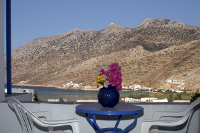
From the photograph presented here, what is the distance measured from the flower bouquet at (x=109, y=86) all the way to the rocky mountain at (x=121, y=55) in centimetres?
Result: 2053

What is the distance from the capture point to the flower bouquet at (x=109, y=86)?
1.60 m

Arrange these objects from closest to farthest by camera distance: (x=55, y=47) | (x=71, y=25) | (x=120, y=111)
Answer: (x=120, y=111) → (x=55, y=47) → (x=71, y=25)

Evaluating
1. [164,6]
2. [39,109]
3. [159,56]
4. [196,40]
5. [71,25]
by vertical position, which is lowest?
[39,109]

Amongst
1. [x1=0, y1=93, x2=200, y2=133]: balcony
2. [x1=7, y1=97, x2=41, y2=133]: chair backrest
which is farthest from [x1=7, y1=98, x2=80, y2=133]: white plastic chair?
[x1=0, y1=93, x2=200, y2=133]: balcony

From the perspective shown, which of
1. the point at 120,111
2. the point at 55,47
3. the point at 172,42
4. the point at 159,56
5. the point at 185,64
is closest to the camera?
the point at 120,111

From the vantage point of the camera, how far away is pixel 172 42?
27.7 m

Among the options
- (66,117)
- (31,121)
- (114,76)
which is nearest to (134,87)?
(66,117)

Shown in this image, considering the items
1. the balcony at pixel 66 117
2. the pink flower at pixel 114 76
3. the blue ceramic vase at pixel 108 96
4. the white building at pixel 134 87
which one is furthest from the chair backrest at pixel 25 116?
the white building at pixel 134 87

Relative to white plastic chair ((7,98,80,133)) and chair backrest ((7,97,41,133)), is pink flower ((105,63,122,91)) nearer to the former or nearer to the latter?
white plastic chair ((7,98,80,133))

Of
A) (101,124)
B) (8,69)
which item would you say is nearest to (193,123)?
(101,124)

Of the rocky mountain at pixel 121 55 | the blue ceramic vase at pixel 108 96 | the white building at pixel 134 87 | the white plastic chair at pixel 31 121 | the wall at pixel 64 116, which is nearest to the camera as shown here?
the white plastic chair at pixel 31 121

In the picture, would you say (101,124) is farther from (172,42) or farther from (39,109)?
(172,42)

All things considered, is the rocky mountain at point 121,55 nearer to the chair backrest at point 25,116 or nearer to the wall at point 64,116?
the wall at point 64,116

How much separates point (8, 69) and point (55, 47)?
34940mm
